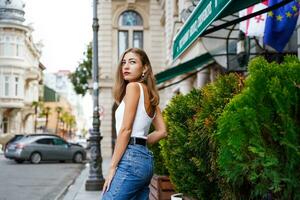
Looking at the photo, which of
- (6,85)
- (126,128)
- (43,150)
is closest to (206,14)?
(126,128)

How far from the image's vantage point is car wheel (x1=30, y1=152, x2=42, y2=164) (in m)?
26.5

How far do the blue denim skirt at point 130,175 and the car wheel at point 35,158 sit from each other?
23492 mm

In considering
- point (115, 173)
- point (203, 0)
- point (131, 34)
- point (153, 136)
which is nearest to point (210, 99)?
point (153, 136)

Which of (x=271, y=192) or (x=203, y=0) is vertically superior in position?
(x=203, y=0)

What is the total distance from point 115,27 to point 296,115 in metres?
28.9

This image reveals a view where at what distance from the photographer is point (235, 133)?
331 cm

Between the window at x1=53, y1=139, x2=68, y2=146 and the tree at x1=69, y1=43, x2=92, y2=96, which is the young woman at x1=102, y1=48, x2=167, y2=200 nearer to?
the window at x1=53, y1=139, x2=68, y2=146

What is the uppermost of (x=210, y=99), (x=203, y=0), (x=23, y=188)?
(x=203, y=0)

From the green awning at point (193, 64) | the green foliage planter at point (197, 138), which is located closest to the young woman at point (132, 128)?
the green foliage planter at point (197, 138)

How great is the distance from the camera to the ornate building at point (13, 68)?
193ft

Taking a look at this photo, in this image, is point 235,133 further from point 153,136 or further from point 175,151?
point 175,151

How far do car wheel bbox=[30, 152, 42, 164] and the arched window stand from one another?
8432 millimetres

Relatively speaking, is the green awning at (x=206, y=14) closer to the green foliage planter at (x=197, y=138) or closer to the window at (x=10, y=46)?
the green foliage planter at (x=197, y=138)

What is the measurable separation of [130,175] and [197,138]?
1.68 meters
